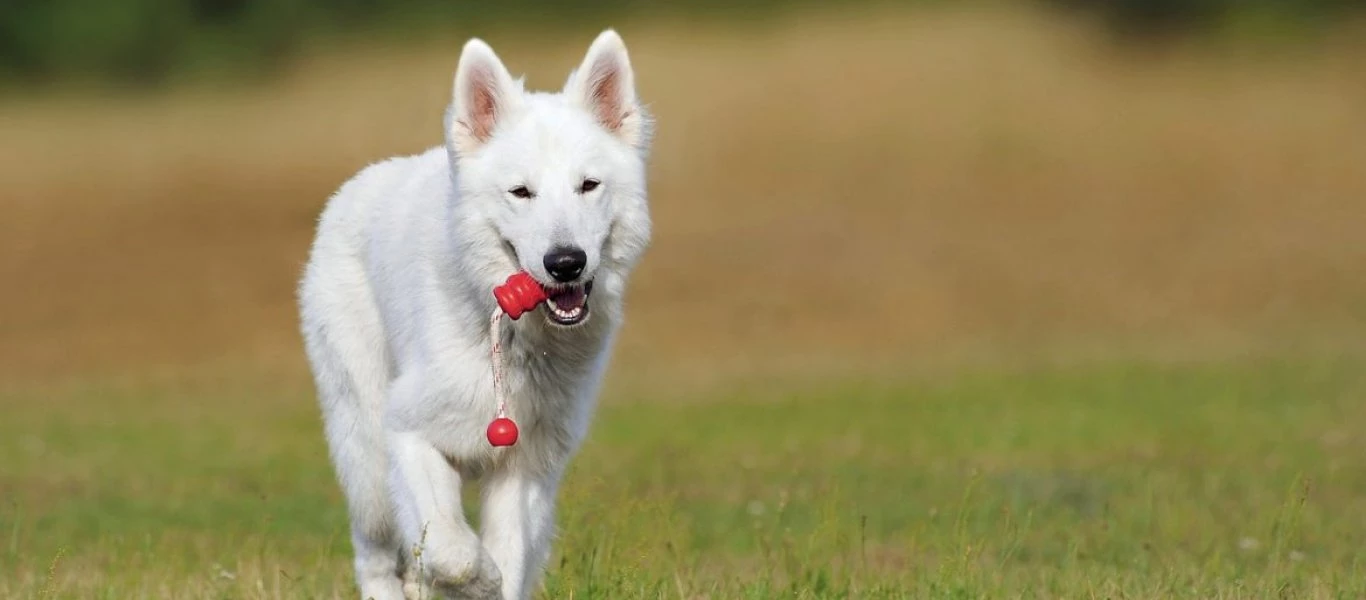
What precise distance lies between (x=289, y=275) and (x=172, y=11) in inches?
258

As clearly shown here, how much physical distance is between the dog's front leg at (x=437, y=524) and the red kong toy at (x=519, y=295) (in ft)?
2.06

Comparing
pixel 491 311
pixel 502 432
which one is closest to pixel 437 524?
pixel 502 432

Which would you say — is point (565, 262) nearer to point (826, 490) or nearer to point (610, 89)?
point (610, 89)

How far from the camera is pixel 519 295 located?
20.3ft

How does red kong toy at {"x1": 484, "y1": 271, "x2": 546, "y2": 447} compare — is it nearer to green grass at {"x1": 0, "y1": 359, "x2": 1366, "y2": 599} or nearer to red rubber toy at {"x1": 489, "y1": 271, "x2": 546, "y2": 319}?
red rubber toy at {"x1": 489, "y1": 271, "x2": 546, "y2": 319}

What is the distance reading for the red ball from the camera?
6.27 metres

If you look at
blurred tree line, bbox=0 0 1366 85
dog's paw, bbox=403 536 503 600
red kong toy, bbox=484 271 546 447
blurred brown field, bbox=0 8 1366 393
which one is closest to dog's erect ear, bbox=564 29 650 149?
red kong toy, bbox=484 271 546 447

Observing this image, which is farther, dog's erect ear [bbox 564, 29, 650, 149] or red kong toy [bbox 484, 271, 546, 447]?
dog's erect ear [bbox 564, 29, 650, 149]

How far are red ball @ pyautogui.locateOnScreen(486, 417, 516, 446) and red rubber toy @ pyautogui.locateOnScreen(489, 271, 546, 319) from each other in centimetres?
36

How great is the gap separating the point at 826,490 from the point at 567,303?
566 centimetres

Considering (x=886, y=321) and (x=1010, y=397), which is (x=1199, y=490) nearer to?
(x=1010, y=397)

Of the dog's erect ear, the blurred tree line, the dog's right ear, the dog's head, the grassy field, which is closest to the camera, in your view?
the dog's head

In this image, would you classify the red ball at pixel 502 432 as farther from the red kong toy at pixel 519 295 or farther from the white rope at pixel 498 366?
the red kong toy at pixel 519 295

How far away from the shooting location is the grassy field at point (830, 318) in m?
9.34
